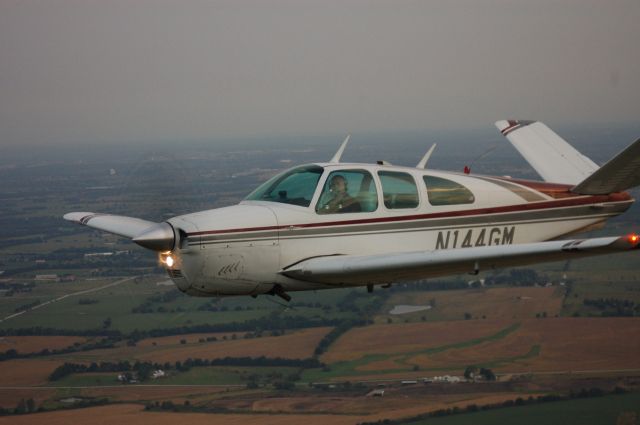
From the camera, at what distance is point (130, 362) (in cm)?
5531

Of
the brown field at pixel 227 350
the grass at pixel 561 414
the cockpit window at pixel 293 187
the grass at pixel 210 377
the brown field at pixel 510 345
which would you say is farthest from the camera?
the brown field at pixel 227 350

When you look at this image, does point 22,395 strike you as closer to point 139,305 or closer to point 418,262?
point 139,305

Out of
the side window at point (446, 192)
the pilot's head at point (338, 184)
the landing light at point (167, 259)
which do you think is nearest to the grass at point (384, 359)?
the side window at point (446, 192)

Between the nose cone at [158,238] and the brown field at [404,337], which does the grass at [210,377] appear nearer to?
the brown field at [404,337]

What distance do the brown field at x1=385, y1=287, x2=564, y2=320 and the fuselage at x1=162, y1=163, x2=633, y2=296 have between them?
136 ft

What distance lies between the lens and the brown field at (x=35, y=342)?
193 ft

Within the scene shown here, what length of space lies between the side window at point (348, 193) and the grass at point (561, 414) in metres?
28.4

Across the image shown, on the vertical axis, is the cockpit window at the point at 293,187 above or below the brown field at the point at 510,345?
above

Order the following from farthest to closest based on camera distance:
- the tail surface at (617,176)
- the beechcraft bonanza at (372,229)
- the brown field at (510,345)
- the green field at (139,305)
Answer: the green field at (139,305) < the brown field at (510,345) < the tail surface at (617,176) < the beechcraft bonanza at (372,229)

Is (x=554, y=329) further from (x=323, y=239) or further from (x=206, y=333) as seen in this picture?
(x=323, y=239)

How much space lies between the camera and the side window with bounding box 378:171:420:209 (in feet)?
50.8

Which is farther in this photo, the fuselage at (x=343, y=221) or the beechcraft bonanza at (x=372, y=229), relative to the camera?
the fuselage at (x=343, y=221)

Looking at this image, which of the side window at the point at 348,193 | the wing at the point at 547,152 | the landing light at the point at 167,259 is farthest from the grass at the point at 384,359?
the landing light at the point at 167,259

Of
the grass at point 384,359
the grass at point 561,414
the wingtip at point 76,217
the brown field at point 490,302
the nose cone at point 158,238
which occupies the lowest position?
the grass at point 561,414
